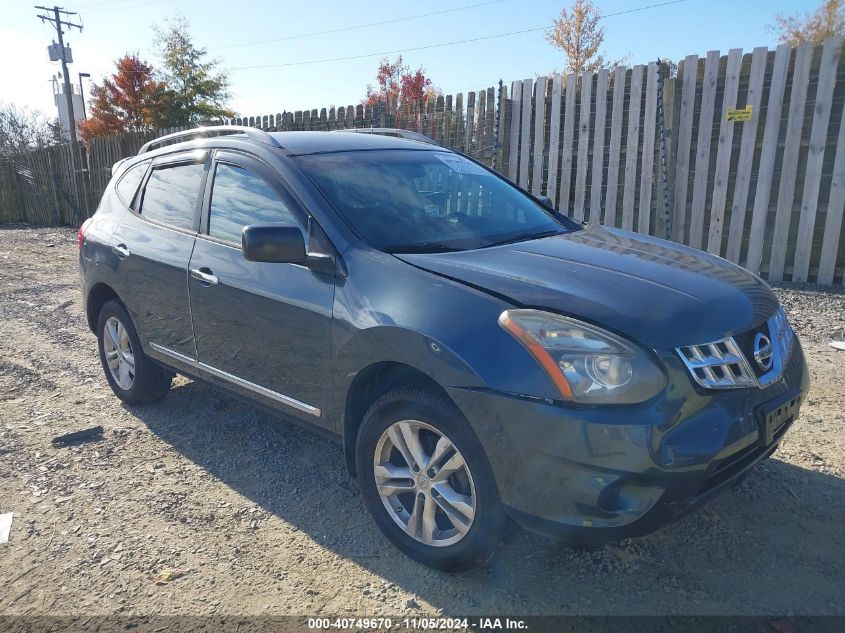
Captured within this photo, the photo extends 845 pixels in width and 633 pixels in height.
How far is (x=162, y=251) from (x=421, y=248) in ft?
6.01

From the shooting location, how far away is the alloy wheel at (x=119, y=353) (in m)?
4.55

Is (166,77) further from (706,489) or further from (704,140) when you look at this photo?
(706,489)

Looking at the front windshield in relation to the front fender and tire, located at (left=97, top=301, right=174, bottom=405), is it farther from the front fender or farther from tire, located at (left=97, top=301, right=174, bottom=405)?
tire, located at (left=97, top=301, right=174, bottom=405)

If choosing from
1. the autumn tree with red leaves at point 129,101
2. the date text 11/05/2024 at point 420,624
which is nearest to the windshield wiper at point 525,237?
the date text 11/05/2024 at point 420,624

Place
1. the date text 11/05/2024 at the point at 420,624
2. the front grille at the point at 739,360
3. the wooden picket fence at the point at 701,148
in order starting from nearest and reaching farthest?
the front grille at the point at 739,360
the date text 11/05/2024 at the point at 420,624
the wooden picket fence at the point at 701,148

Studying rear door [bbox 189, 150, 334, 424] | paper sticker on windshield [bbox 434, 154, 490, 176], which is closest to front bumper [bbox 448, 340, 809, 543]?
rear door [bbox 189, 150, 334, 424]

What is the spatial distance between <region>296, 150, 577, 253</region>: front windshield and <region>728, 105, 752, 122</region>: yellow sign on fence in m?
4.12

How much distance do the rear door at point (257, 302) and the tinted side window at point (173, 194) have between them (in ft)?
0.63

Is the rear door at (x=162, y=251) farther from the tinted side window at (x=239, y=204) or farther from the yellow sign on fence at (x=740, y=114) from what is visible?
the yellow sign on fence at (x=740, y=114)

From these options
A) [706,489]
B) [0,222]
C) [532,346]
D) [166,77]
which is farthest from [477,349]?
[166,77]

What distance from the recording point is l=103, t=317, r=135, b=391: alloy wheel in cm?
455

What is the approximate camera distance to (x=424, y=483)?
263cm

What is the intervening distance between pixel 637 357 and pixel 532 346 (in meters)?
0.36

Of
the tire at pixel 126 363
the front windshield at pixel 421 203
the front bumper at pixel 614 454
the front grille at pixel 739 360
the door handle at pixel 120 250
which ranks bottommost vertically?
the tire at pixel 126 363
